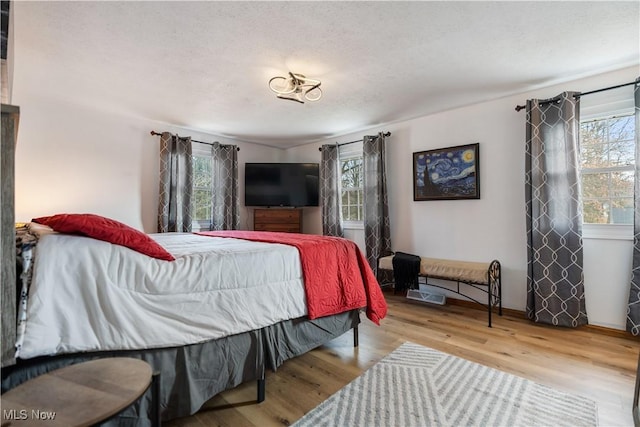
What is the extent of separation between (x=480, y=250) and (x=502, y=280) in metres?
0.38

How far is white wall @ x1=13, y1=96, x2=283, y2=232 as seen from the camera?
3047 millimetres

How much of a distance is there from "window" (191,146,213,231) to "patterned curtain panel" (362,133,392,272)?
2386 millimetres

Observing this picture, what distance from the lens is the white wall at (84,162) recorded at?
305cm

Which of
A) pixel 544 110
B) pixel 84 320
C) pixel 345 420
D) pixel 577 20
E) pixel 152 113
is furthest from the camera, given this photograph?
pixel 152 113

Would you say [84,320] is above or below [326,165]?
below

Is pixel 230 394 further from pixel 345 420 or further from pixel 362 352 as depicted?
pixel 362 352

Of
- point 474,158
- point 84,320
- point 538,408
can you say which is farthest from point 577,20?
point 84,320

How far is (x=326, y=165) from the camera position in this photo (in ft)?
15.3

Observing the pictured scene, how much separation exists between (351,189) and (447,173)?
5.06ft

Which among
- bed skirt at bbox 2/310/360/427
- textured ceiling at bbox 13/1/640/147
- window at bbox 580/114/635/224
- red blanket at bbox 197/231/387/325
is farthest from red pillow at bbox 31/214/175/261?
window at bbox 580/114/635/224

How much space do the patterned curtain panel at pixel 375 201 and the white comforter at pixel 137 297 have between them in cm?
246
